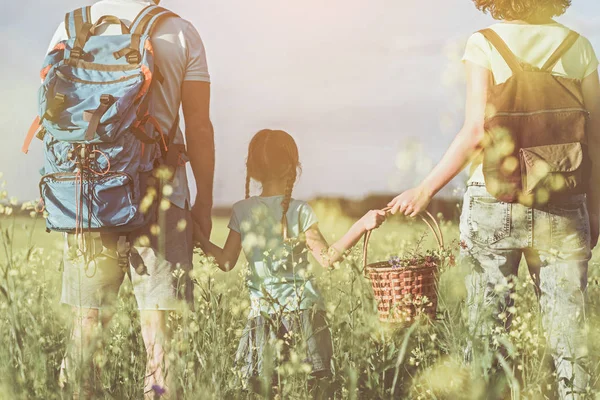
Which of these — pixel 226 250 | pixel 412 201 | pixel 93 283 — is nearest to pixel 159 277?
pixel 93 283

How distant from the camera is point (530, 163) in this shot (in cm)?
330

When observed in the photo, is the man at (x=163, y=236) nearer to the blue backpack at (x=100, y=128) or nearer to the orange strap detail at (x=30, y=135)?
the blue backpack at (x=100, y=128)

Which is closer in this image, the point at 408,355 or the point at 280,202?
the point at 280,202

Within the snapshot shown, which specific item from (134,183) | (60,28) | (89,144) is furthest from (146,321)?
(60,28)

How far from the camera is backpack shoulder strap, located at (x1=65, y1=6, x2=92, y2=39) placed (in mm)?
3391

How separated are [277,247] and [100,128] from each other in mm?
1218

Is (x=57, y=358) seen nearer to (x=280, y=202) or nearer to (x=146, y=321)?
(x=146, y=321)

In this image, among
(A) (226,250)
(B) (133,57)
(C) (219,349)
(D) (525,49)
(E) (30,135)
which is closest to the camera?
(C) (219,349)

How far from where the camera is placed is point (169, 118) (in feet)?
11.2

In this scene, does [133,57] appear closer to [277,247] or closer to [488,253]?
[277,247]

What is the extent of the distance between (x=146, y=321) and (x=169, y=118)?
1010mm

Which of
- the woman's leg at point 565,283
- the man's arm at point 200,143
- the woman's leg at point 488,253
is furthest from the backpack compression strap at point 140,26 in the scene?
the woman's leg at point 565,283

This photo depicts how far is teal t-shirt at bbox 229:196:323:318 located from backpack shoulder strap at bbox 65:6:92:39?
132cm

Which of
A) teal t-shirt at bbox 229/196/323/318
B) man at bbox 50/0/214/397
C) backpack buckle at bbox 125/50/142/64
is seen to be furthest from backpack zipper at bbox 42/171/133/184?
teal t-shirt at bbox 229/196/323/318
